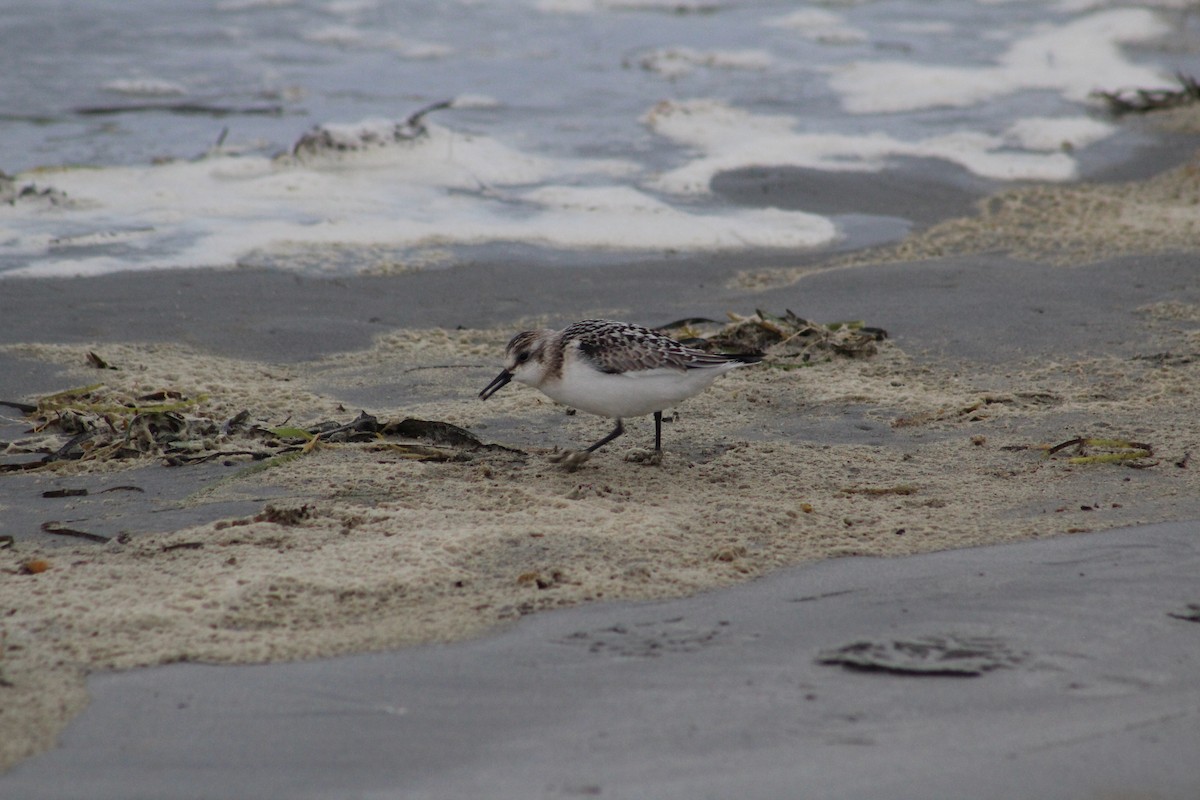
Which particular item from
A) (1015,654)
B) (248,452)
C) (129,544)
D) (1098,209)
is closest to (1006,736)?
(1015,654)

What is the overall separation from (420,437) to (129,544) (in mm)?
1290

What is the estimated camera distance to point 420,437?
192 inches

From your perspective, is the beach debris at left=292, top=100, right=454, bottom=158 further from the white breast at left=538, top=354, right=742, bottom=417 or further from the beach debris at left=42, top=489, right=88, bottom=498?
the beach debris at left=42, top=489, right=88, bottom=498

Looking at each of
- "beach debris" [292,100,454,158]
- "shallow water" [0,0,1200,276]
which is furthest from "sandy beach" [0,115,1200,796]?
"beach debris" [292,100,454,158]

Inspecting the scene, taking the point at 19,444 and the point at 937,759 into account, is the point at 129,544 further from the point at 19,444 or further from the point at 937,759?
the point at 937,759

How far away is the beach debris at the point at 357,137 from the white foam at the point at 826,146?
200cm

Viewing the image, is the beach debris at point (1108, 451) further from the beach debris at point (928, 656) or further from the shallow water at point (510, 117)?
the shallow water at point (510, 117)

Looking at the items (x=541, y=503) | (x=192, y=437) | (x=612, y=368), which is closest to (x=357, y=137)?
(x=192, y=437)

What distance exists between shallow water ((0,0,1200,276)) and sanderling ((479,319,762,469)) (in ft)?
8.83

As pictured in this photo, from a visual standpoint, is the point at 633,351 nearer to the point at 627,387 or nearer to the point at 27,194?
the point at 627,387

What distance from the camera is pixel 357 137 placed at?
9.41 m

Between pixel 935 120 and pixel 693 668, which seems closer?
pixel 693 668

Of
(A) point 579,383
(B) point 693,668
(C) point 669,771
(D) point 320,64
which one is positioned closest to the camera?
(C) point 669,771

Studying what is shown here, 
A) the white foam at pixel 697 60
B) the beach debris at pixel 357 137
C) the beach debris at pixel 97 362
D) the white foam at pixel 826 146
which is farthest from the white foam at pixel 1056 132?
the beach debris at pixel 97 362
